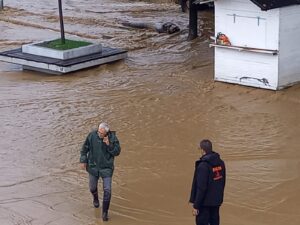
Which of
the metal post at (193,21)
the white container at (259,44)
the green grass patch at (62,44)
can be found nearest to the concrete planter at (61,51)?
the green grass patch at (62,44)

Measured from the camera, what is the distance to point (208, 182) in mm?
9258

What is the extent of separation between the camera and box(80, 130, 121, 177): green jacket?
1070 cm

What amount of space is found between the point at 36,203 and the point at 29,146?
3.13m

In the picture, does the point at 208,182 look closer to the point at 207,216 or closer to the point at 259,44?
the point at 207,216

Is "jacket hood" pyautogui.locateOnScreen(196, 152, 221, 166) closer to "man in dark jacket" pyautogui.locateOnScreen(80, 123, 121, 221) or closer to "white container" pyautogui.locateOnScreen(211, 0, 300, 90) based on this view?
"man in dark jacket" pyautogui.locateOnScreen(80, 123, 121, 221)

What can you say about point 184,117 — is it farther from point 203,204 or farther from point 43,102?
point 203,204

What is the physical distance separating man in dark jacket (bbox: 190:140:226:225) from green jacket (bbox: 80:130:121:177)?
178 centimetres

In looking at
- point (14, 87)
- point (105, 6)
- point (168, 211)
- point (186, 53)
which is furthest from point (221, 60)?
point (105, 6)

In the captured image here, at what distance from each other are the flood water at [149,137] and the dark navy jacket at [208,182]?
4.82 ft

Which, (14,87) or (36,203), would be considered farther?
(14,87)

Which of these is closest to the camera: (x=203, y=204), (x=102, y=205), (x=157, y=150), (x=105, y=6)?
(x=203, y=204)

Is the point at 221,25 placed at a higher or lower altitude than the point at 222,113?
higher

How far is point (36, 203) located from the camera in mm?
11820

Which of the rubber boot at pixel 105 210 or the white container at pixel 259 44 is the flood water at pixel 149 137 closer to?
the rubber boot at pixel 105 210
